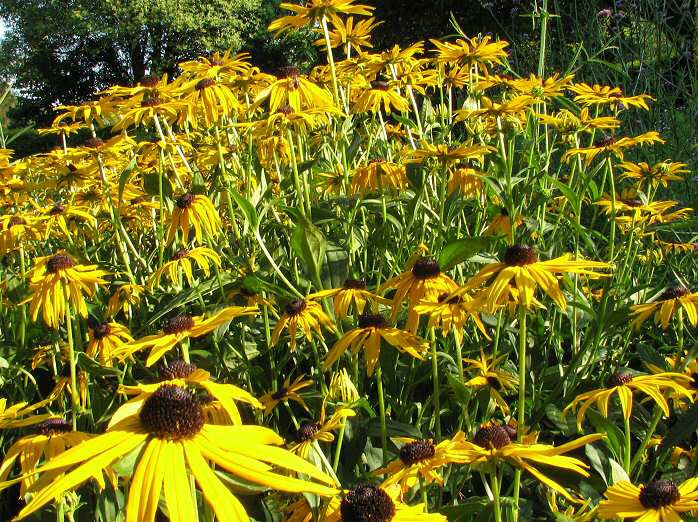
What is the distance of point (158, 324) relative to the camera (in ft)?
7.49

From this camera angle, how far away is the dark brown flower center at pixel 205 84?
83.6 inches

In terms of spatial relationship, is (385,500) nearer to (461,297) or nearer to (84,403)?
(461,297)

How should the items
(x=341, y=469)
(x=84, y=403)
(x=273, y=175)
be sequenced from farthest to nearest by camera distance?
(x=273, y=175) < (x=84, y=403) < (x=341, y=469)

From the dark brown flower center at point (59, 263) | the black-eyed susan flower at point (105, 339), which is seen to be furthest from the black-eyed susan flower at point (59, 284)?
the black-eyed susan flower at point (105, 339)

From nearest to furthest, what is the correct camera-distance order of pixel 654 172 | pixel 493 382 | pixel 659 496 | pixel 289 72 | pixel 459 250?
pixel 659 496 → pixel 459 250 → pixel 493 382 → pixel 289 72 → pixel 654 172

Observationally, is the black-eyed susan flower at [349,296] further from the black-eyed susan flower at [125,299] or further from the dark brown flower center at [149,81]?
the dark brown flower center at [149,81]

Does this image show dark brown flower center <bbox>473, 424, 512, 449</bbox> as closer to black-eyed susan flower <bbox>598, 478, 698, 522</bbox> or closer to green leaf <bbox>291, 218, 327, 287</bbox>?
black-eyed susan flower <bbox>598, 478, 698, 522</bbox>

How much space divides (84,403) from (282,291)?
0.63 m

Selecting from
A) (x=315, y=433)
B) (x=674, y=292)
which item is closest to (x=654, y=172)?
(x=674, y=292)

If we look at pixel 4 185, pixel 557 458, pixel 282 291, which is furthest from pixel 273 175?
pixel 557 458

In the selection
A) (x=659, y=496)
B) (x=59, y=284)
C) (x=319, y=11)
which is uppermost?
(x=319, y=11)

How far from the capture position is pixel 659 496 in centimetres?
96

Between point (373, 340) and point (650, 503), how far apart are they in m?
0.57

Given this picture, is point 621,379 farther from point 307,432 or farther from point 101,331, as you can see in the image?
point 101,331
